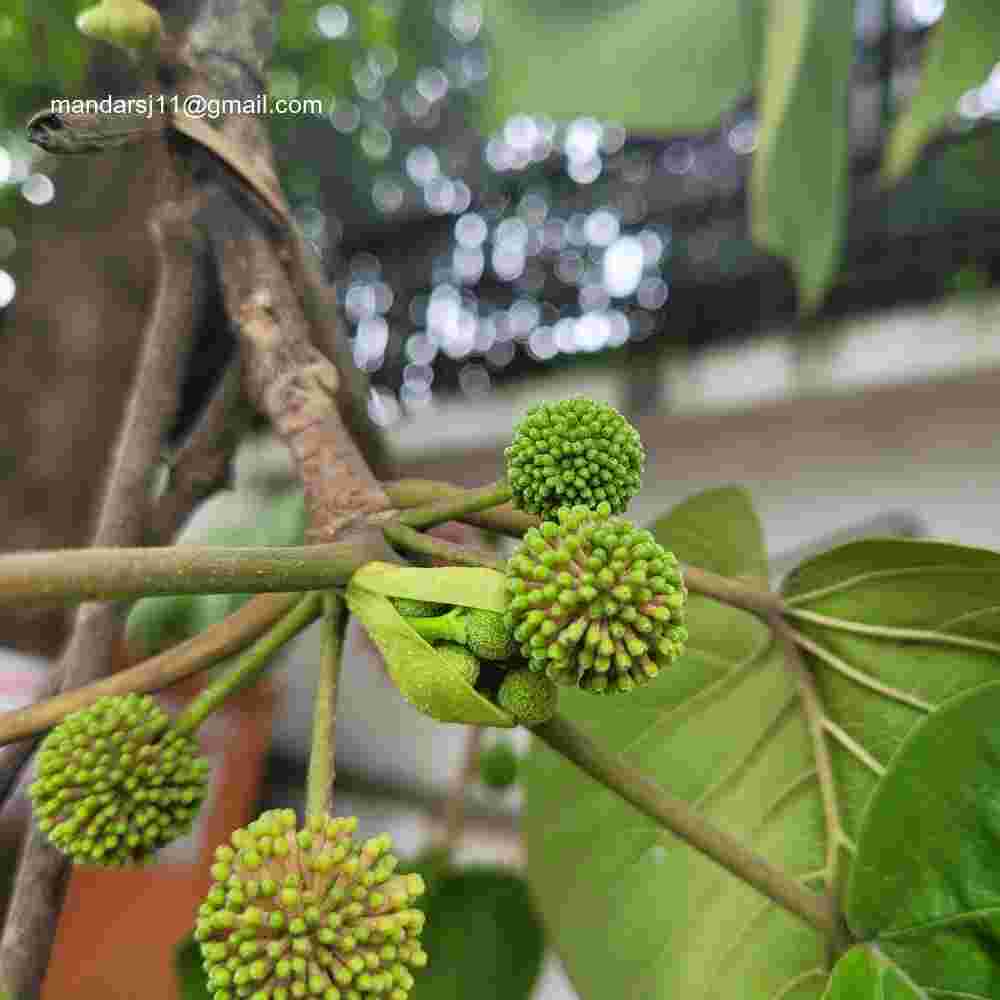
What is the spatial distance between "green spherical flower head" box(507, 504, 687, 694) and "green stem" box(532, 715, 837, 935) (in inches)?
2.4

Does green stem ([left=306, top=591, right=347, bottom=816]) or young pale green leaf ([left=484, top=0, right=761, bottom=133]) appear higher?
young pale green leaf ([left=484, top=0, right=761, bottom=133])

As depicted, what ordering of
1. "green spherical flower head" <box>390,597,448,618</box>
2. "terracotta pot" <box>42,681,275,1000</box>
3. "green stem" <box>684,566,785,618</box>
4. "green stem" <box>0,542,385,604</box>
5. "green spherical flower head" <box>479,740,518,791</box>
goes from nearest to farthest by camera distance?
1. "green stem" <box>0,542,385,604</box>
2. "green spherical flower head" <box>390,597,448,618</box>
3. "green stem" <box>684,566,785,618</box>
4. "green spherical flower head" <box>479,740,518,791</box>
5. "terracotta pot" <box>42,681,275,1000</box>

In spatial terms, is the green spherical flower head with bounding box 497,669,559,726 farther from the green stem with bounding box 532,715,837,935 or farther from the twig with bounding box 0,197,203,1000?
the twig with bounding box 0,197,203,1000

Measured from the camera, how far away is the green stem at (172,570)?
0.85ft

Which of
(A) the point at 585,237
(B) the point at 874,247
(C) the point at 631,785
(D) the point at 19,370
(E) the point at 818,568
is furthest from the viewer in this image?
(A) the point at 585,237

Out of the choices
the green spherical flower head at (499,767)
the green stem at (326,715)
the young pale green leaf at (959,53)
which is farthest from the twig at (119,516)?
the green spherical flower head at (499,767)

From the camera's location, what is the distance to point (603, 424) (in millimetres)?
421

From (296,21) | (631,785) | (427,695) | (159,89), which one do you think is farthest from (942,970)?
(296,21)

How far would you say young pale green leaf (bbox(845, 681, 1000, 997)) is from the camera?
44cm

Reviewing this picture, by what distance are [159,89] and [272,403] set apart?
0.17 metres

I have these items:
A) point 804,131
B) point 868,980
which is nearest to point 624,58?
point 804,131

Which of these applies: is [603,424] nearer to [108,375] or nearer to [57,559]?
[57,559]

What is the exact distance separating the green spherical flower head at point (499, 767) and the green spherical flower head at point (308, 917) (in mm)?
885

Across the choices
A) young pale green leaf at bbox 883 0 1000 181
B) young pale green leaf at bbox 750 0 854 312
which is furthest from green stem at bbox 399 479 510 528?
young pale green leaf at bbox 883 0 1000 181
